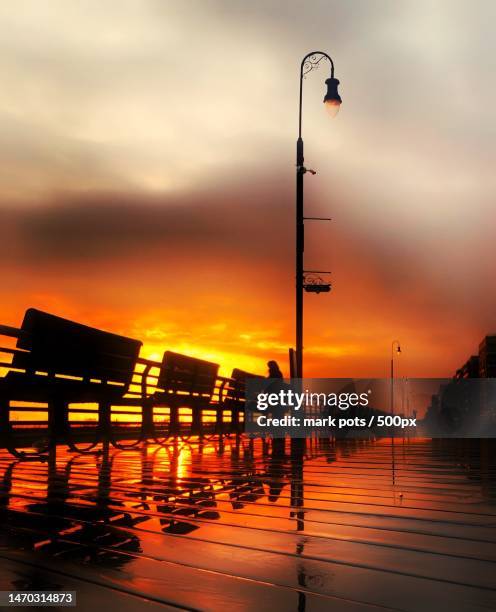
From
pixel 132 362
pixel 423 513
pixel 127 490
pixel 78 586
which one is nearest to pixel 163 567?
pixel 78 586

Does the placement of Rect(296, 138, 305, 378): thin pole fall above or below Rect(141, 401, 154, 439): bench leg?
above

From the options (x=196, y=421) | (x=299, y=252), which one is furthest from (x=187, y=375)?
(x=299, y=252)

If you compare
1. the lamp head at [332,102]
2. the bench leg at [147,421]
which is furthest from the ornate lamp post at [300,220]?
the bench leg at [147,421]

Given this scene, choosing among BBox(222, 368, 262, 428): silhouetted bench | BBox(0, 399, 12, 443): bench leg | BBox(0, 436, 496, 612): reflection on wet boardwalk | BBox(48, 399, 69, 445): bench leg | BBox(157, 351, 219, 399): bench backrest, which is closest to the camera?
BBox(0, 436, 496, 612): reflection on wet boardwalk

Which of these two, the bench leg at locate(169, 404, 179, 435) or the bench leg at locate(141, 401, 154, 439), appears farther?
the bench leg at locate(169, 404, 179, 435)

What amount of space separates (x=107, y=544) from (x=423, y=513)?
1.81 meters

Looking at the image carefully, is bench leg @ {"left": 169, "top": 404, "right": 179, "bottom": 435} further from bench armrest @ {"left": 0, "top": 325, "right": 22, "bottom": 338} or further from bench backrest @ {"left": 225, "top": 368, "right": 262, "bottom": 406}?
bench armrest @ {"left": 0, "top": 325, "right": 22, "bottom": 338}

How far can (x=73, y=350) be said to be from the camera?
828 centimetres

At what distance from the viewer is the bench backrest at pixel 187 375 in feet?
39.1

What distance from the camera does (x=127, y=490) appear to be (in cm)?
480

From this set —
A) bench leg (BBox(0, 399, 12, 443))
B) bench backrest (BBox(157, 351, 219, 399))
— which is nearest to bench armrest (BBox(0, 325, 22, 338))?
bench leg (BBox(0, 399, 12, 443))

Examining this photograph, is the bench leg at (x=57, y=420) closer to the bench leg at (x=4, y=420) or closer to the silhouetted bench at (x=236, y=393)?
the bench leg at (x=4, y=420)

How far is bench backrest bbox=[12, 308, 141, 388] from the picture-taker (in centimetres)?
764

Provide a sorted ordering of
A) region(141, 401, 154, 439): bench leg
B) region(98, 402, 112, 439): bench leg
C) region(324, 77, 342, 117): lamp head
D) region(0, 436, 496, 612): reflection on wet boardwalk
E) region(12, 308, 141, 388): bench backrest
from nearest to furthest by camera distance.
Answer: region(0, 436, 496, 612): reflection on wet boardwalk < region(12, 308, 141, 388): bench backrest < region(98, 402, 112, 439): bench leg < region(141, 401, 154, 439): bench leg < region(324, 77, 342, 117): lamp head
